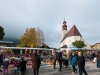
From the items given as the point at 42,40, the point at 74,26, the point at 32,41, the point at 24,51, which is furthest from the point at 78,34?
the point at 24,51

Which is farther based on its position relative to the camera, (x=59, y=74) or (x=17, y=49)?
(x=17, y=49)

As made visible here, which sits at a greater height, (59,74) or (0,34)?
(0,34)

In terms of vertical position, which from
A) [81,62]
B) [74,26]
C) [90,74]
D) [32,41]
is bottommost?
[90,74]

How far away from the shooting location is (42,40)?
5572 cm

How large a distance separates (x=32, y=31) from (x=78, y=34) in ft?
130

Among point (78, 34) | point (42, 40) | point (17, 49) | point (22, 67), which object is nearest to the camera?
point (22, 67)

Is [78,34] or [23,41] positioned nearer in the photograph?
[23,41]

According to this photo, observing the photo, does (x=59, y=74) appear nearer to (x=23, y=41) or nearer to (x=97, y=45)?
(x=23, y=41)

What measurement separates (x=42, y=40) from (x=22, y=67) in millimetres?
43970

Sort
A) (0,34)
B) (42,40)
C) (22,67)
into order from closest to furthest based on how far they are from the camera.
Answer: (22,67), (42,40), (0,34)

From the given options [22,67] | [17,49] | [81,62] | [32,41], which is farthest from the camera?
[32,41]

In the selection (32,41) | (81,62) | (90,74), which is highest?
(32,41)

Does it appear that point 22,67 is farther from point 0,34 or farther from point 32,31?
point 0,34

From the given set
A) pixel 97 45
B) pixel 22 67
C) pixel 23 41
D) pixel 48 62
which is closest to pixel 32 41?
pixel 23 41
